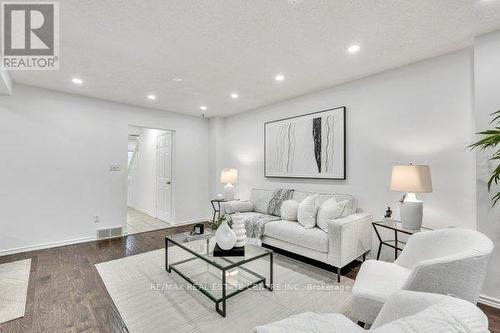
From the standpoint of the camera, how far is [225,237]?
2.41m

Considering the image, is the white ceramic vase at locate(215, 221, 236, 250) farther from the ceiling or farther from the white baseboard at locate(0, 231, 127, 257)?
the white baseboard at locate(0, 231, 127, 257)

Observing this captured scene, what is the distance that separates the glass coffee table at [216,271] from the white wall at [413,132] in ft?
5.77

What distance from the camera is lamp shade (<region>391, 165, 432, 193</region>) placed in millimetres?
2414

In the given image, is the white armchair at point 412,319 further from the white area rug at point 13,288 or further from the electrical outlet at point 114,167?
the electrical outlet at point 114,167

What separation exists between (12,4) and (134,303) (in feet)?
8.87

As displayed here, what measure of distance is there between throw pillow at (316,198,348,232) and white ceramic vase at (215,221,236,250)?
4.07 ft

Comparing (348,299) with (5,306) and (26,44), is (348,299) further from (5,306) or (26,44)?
(26,44)

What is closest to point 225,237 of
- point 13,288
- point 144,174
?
point 13,288

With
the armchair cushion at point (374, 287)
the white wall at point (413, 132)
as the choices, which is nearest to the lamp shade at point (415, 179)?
the white wall at point (413, 132)

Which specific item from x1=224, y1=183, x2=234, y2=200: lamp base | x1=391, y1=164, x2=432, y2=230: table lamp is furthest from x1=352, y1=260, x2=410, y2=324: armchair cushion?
x1=224, y1=183, x2=234, y2=200: lamp base

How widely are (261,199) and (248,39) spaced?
2725 mm

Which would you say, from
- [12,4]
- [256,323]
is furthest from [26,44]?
[256,323]

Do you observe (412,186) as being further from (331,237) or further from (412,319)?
(412,319)

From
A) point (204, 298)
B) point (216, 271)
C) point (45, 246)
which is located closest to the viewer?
point (204, 298)
